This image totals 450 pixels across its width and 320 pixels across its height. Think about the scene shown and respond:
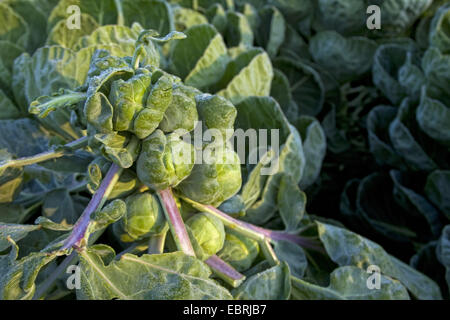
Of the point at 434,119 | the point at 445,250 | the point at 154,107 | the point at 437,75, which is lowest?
the point at 445,250

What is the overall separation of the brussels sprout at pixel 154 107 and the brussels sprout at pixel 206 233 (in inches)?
8.6

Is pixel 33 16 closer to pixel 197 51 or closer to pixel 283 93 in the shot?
pixel 197 51

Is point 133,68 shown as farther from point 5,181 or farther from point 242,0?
point 242,0

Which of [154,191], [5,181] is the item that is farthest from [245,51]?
[5,181]

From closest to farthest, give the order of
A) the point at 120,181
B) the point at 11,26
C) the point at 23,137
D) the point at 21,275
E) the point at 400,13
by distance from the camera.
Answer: the point at 21,275 → the point at 120,181 → the point at 23,137 → the point at 11,26 → the point at 400,13

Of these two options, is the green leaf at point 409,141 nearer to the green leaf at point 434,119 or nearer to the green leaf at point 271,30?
the green leaf at point 434,119

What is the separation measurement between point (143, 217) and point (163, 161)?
0.12 m

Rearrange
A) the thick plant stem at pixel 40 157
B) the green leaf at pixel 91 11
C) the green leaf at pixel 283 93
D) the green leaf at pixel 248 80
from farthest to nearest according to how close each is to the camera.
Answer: the green leaf at pixel 283 93, the green leaf at pixel 91 11, the green leaf at pixel 248 80, the thick plant stem at pixel 40 157

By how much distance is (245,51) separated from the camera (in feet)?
4.60

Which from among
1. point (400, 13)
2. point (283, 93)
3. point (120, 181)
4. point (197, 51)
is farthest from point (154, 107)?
point (400, 13)

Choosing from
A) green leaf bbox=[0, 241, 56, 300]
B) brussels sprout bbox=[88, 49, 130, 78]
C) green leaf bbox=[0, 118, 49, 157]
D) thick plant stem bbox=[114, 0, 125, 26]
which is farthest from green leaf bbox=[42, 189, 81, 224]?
thick plant stem bbox=[114, 0, 125, 26]

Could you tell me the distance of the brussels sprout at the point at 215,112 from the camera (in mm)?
890

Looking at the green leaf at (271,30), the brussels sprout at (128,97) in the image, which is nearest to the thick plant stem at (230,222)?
the brussels sprout at (128,97)

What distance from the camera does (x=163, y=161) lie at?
0.83m
